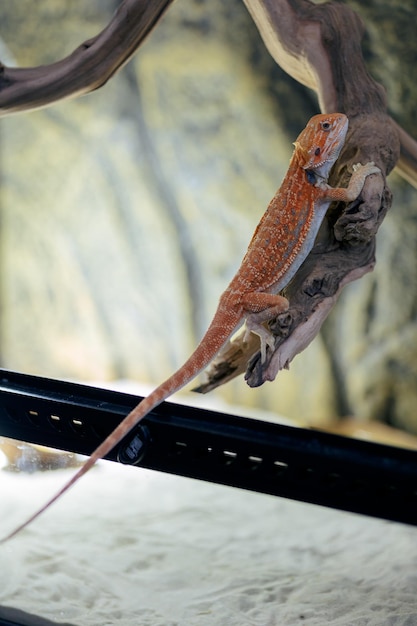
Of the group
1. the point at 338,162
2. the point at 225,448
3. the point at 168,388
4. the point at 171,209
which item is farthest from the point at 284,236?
the point at 171,209

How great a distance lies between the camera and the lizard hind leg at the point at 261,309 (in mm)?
1770

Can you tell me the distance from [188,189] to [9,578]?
2.87 meters

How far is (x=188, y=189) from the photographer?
14.0ft

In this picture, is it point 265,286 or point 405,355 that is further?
point 405,355

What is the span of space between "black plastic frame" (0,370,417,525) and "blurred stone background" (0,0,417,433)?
8.26 ft

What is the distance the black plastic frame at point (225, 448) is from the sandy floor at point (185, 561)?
189mm

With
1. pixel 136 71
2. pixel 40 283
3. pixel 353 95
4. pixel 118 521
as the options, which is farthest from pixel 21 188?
pixel 353 95

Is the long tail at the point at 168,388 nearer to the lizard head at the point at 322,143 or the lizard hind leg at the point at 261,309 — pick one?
the lizard hind leg at the point at 261,309

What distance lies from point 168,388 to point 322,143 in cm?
90

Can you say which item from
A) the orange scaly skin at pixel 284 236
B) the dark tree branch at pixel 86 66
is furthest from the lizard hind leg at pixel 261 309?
the dark tree branch at pixel 86 66

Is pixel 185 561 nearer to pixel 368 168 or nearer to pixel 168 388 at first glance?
pixel 168 388

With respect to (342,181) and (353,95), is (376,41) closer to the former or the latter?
(353,95)

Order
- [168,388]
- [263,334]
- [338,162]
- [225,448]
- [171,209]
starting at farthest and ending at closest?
[171,209] < [338,162] < [263,334] < [168,388] < [225,448]

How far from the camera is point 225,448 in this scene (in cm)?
124
